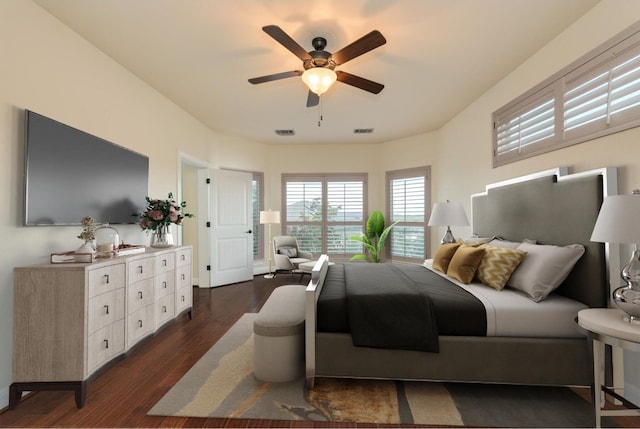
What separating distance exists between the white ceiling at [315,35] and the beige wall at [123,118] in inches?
5.6

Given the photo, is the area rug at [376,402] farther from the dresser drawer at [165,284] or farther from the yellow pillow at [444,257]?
the yellow pillow at [444,257]

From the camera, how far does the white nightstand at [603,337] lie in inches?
56.4

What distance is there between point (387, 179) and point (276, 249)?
8.61 ft

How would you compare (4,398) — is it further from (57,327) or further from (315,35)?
(315,35)

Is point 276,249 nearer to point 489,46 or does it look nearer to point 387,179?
point 387,179

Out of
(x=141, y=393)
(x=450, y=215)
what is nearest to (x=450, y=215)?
(x=450, y=215)

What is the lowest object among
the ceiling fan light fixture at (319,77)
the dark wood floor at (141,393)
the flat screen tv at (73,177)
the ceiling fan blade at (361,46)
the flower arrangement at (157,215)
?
the dark wood floor at (141,393)

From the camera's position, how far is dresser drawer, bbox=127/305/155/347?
2.40 meters

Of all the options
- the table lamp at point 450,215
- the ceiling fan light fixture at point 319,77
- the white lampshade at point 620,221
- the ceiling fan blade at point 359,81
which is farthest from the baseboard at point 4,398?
the table lamp at point 450,215

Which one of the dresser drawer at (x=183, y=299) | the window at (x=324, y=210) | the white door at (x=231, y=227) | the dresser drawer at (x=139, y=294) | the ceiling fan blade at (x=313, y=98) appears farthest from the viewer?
the window at (x=324, y=210)

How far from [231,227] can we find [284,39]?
3.76 meters

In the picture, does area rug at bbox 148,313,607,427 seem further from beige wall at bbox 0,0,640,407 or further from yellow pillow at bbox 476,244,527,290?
beige wall at bbox 0,0,640,407

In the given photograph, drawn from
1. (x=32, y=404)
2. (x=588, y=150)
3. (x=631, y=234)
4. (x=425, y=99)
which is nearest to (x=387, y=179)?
(x=425, y=99)

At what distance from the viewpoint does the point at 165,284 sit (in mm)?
2996
